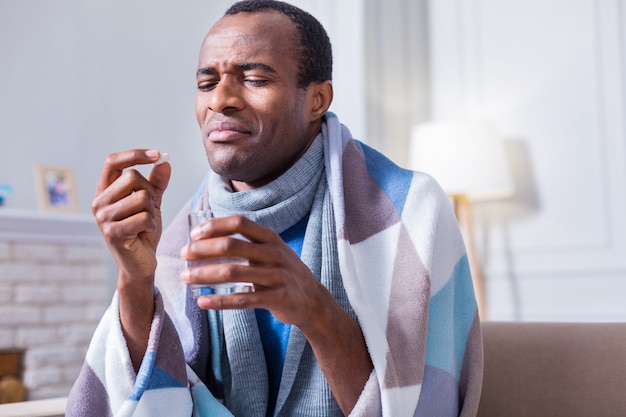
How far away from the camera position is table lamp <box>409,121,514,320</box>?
9.46ft

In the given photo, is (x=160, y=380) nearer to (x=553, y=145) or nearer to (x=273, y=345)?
(x=273, y=345)

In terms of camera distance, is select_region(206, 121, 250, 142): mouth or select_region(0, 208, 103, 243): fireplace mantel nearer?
select_region(206, 121, 250, 142): mouth

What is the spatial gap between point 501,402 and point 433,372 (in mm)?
185

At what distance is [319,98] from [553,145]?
6.40 feet

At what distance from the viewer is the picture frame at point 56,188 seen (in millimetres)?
3316

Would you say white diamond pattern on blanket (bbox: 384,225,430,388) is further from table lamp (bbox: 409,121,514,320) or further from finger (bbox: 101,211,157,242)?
table lamp (bbox: 409,121,514,320)

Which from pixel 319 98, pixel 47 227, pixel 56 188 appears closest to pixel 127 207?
pixel 319 98

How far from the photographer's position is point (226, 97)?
3.76 ft

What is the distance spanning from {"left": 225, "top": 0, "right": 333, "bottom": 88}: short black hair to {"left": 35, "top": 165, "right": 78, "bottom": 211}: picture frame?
2.31 metres

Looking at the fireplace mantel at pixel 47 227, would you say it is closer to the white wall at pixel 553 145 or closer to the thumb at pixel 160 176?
the white wall at pixel 553 145

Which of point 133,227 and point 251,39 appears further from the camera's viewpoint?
point 251,39

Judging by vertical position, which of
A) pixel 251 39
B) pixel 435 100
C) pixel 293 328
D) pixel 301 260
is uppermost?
pixel 435 100

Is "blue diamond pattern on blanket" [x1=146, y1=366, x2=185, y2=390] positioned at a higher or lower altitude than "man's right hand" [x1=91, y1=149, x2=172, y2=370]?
lower

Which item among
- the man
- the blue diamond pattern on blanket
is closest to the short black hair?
the man
